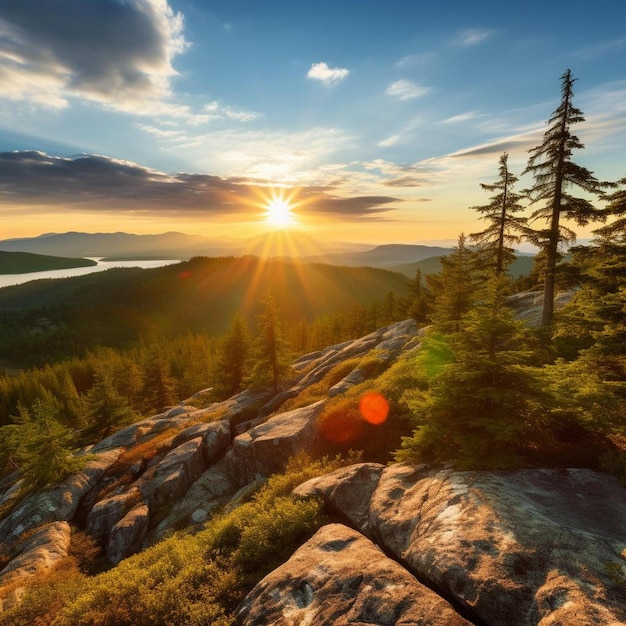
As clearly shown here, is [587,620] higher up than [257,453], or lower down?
higher up

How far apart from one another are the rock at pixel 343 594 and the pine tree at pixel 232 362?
36492mm

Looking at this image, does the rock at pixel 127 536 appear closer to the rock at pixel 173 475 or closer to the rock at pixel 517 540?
the rock at pixel 173 475

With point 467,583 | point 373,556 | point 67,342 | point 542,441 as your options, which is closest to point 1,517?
point 373,556

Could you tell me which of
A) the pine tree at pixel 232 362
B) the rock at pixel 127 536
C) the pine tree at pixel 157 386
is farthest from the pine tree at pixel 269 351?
the pine tree at pixel 157 386

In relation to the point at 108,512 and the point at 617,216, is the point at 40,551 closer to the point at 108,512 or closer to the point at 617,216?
the point at 108,512

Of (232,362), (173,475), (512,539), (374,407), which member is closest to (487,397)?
(512,539)

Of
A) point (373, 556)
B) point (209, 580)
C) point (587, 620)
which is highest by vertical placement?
point (587, 620)

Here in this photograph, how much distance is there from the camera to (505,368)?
973 cm

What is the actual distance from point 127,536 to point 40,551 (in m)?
3.98

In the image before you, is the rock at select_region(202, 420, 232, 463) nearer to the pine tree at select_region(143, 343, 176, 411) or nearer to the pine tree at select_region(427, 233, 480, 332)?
the pine tree at select_region(427, 233, 480, 332)

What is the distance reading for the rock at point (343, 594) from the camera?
6234 millimetres

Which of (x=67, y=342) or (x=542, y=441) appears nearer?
(x=542, y=441)

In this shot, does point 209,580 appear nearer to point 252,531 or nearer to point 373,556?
point 252,531

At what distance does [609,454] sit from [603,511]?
2.31 m
